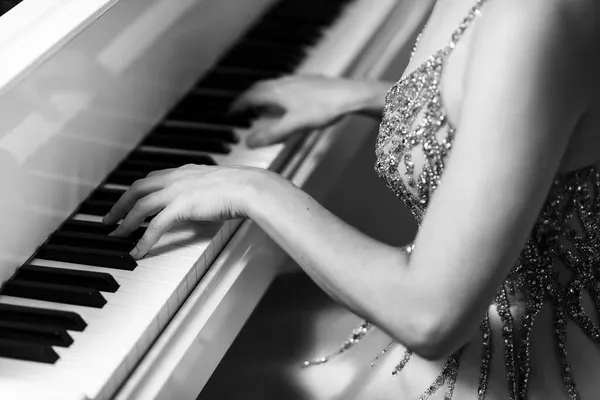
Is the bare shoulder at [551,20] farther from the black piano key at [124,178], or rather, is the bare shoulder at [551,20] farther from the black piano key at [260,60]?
the black piano key at [260,60]

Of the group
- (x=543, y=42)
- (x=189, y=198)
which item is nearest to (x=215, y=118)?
(x=189, y=198)

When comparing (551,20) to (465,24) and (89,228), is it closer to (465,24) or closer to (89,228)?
(465,24)

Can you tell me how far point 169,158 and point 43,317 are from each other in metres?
0.39

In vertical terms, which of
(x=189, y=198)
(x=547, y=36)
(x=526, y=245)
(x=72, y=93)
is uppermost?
(x=547, y=36)

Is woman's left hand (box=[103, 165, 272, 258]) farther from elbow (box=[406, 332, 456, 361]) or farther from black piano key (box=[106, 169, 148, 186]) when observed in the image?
elbow (box=[406, 332, 456, 361])

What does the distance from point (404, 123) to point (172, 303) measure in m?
0.36

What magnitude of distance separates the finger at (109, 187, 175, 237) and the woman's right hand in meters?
0.30

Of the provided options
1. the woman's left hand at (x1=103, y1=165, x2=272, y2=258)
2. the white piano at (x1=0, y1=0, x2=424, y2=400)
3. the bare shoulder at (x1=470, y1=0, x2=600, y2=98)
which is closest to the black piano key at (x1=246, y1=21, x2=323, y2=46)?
the white piano at (x1=0, y1=0, x2=424, y2=400)

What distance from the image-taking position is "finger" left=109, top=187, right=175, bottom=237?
1129 mm

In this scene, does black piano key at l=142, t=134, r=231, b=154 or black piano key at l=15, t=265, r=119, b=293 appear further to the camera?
black piano key at l=142, t=134, r=231, b=154

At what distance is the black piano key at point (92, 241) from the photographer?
3.77ft

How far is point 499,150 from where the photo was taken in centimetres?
86

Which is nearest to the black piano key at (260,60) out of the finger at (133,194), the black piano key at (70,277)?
the finger at (133,194)

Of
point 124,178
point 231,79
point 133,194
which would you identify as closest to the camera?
point 133,194
